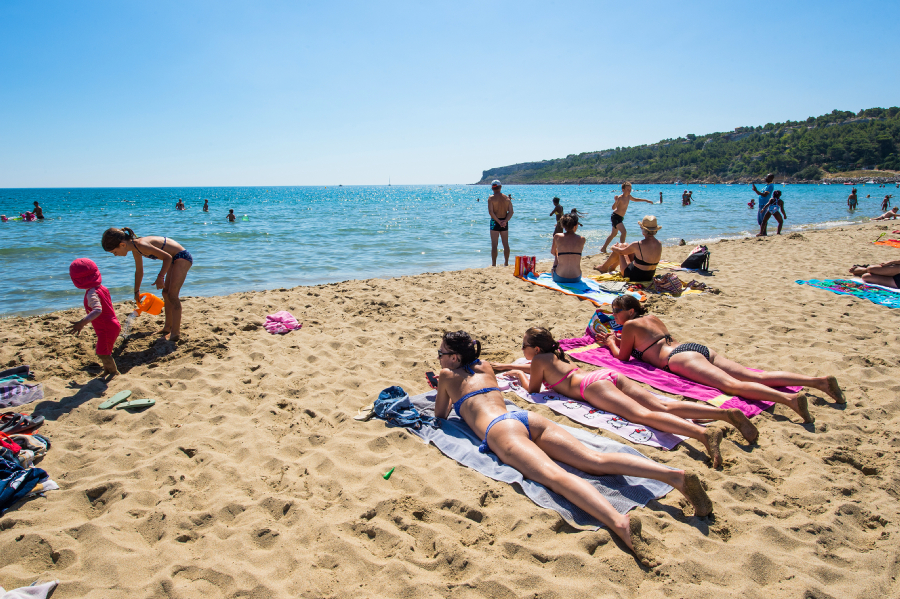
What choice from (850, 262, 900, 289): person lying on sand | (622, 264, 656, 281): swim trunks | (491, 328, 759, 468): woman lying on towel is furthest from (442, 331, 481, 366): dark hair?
(850, 262, 900, 289): person lying on sand

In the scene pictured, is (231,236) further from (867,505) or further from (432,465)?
(867,505)

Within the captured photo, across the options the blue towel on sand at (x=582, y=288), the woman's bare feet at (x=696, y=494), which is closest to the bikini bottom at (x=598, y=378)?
the woman's bare feet at (x=696, y=494)

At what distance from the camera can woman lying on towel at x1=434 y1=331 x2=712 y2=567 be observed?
2432 mm

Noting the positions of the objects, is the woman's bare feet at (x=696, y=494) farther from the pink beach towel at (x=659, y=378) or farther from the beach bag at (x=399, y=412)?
the beach bag at (x=399, y=412)

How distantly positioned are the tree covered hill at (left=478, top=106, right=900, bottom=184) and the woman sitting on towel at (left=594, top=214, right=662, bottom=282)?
277 ft

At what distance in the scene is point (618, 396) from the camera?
3500 mm

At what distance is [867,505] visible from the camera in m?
2.67

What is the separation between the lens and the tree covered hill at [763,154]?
70.1m

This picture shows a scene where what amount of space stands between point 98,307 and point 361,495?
3.27 m

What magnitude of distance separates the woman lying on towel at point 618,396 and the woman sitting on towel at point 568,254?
154 inches

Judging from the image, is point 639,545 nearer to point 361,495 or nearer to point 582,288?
point 361,495

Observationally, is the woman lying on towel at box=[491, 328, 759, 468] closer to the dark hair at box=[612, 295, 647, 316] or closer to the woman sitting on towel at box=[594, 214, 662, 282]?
the dark hair at box=[612, 295, 647, 316]

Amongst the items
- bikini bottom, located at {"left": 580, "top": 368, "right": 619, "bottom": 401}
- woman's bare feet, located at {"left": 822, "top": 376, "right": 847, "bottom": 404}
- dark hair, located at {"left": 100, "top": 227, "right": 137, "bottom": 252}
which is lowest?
woman's bare feet, located at {"left": 822, "top": 376, "right": 847, "bottom": 404}

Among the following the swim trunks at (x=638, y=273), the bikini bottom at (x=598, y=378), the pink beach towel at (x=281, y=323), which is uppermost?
the swim trunks at (x=638, y=273)
